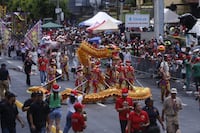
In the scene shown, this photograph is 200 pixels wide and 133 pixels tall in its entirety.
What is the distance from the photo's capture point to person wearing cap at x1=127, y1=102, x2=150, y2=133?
12906 millimetres

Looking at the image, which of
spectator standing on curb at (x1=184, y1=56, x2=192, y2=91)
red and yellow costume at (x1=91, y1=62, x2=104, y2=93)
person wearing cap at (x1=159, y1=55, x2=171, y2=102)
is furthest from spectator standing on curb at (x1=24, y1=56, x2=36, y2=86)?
person wearing cap at (x1=159, y1=55, x2=171, y2=102)

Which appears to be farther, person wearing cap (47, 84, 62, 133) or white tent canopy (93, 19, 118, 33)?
white tent canopy (93, 19, 118, 33)

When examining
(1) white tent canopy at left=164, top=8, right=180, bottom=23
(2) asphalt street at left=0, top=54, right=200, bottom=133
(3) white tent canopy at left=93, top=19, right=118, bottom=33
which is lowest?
(2) asphalt street at left=0, top=54, right=200, bottom=133

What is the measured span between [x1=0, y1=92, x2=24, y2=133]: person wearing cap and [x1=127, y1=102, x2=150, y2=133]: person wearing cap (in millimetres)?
2593

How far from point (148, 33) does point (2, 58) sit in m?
11.1

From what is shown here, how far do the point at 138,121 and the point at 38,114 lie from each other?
230 cm

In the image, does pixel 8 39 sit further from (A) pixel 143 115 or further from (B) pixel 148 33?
(A) pixel 143 115

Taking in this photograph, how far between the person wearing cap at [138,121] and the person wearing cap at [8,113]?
2.59m

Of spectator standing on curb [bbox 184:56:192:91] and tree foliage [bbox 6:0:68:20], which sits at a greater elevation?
tree foliage [bbox 6:0:68:20]

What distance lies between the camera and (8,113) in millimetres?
13422

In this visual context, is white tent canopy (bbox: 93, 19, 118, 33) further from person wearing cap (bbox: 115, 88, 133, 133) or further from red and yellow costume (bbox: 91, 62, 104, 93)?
person wearing cap (bbox: 115, 88, 133, 133)

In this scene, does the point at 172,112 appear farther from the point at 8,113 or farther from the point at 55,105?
the point at 8,113

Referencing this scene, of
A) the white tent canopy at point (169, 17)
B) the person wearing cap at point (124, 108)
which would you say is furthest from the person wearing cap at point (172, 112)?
the white tent canopy at point (169, 17)

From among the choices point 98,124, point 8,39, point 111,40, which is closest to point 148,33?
point 111,40
